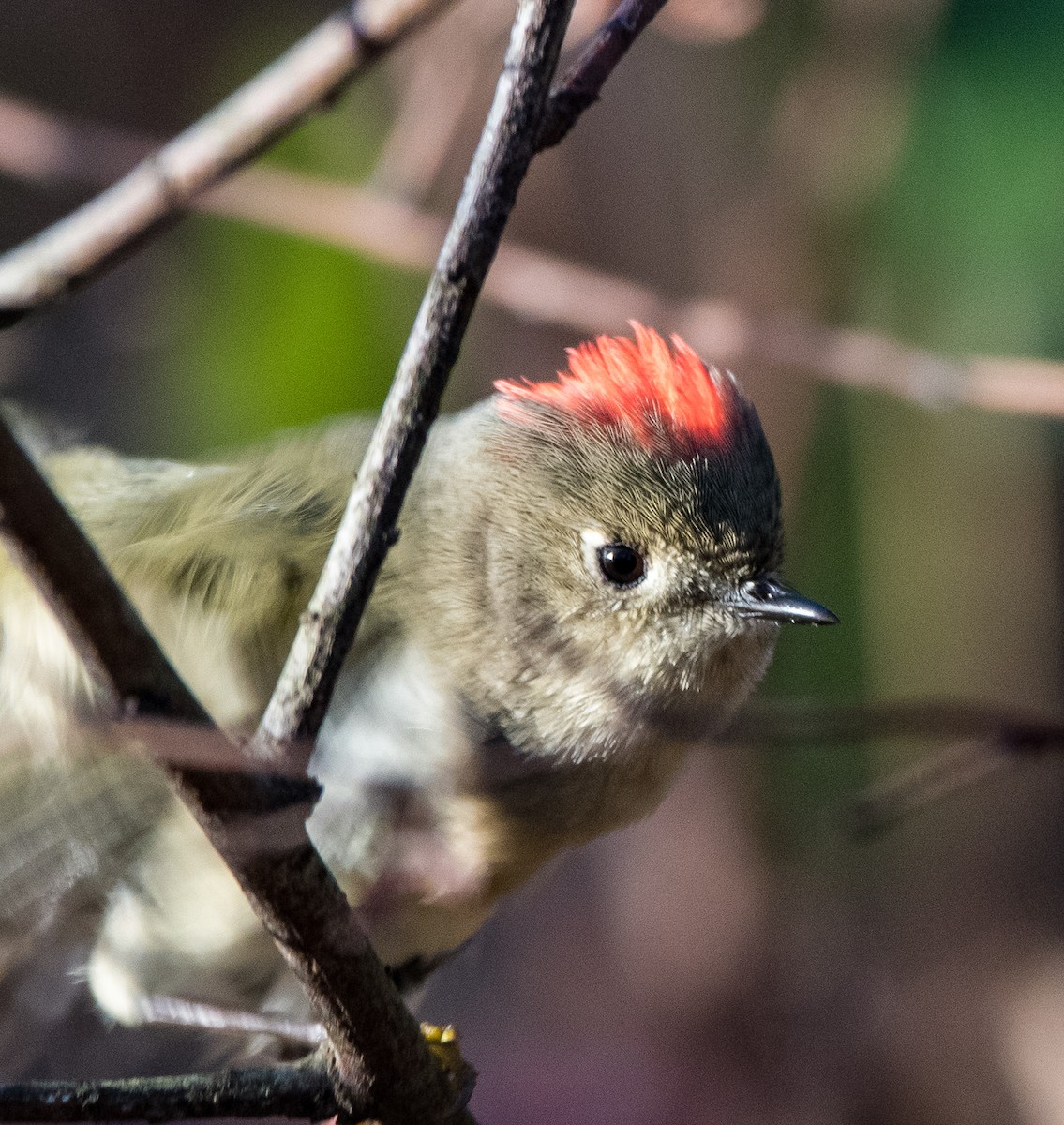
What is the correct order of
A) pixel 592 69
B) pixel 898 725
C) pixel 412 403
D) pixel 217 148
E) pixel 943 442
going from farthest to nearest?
pixel 943 442 → pixel 898 725 → pixel 217 148 → pixel 592 69 → pixel 412 403

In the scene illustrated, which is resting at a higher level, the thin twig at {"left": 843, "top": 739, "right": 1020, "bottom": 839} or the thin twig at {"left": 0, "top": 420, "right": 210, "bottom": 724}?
the thin twig at {"left": 0, "top": 420, "right": 210, "bottom": 724}

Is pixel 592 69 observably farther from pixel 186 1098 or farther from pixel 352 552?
pixel 186 1098

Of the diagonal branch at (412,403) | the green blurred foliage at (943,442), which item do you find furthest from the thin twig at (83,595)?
the green blurred foliage at (943,442)

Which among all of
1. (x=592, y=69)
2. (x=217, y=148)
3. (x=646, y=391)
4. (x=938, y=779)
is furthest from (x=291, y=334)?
(x=592, y=69)

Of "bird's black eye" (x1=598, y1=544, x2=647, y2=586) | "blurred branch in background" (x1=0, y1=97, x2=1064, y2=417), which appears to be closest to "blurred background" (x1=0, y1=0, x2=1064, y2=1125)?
"blurred branch in background" (x1=0, y1=97, x2=1064, y2=417)

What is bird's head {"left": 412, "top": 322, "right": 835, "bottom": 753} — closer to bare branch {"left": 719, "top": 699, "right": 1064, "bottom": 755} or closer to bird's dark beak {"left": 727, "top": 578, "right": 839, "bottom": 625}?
bird's dark beak {"left": 727, "top": 578, "right": 839, "bottom": 625}

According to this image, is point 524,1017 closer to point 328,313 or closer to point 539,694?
point 328,313

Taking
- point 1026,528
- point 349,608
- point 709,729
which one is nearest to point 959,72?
point 1026,528

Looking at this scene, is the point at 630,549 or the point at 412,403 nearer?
the point at 412,403
